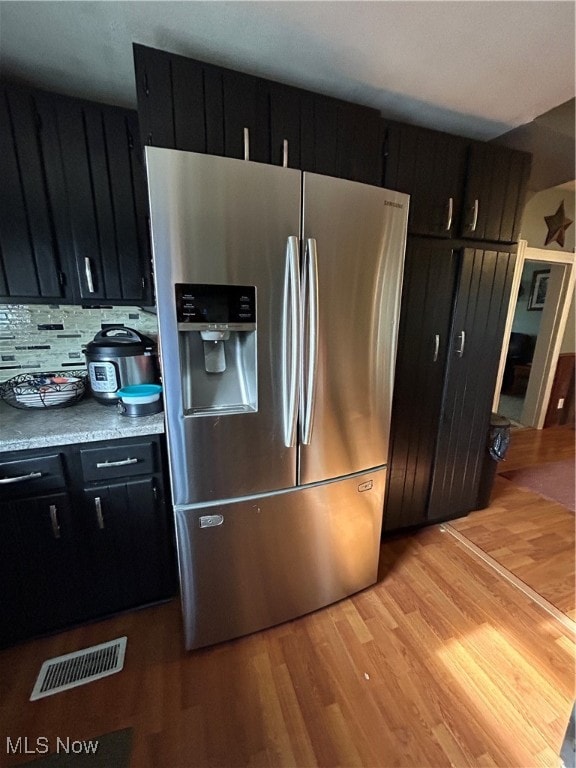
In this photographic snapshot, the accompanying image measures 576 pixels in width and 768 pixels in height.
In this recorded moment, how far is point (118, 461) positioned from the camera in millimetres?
1303

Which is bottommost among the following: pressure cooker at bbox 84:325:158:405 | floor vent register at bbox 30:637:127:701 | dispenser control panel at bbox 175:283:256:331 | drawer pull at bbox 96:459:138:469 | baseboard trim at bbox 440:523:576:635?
baseboard trim at bbox 440:523:576:635

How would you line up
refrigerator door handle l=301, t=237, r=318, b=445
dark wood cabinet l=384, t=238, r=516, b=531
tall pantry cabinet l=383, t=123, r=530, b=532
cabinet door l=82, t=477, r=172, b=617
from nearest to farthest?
refrigerator door handle l=301, t=237, r=318, b=445 → cabinet door l=82, t=477, r=172, b=617 → tall pantry cabinet l=383, t=123, r=530, b=532 → dark wood cabinet l=384, t=238, r=516, b=531

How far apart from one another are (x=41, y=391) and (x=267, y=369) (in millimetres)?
1032

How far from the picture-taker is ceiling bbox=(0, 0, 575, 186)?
3.35 feet

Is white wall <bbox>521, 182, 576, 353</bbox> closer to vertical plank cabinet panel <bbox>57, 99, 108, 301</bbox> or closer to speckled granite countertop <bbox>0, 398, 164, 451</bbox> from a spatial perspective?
vertical plank cabinet panel <bbox>57, 99, 108, 301</bbox>

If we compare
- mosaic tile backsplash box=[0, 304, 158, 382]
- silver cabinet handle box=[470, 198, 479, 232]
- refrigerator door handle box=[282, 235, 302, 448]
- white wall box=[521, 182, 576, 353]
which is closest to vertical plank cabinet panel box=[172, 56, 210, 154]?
refrigerator door handle box=[282, 235, 302, 448]

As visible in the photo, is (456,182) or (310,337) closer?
(310,337)

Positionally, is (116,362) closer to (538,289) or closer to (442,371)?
(442,371)

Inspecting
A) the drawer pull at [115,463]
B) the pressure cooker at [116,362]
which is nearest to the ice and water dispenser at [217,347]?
the drawer pull at [115,463]

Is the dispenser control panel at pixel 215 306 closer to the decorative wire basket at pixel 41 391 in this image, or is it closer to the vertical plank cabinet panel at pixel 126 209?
the vertical plank cabinet panel at pixel 126 209

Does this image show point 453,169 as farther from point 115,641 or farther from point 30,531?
point 115,641

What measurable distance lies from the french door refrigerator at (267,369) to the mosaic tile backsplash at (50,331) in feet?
2.99

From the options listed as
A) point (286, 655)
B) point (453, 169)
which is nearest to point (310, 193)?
point (453, 169)

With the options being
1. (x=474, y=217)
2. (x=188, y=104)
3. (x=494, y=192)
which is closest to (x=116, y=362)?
(x=188, y=104)
